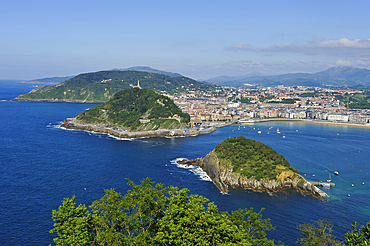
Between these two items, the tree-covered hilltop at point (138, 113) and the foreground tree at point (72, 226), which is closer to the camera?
the foreground tree at point (72, 226)

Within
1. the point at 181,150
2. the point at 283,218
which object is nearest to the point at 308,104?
the point at 181,150

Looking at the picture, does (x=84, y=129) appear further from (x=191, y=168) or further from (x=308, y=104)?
(x=308, y=104)

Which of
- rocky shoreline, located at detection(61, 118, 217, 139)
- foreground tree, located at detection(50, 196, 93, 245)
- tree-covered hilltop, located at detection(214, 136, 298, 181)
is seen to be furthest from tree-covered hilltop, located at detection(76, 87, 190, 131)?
foreground tree, located at detection(50, 196, 93, 245)

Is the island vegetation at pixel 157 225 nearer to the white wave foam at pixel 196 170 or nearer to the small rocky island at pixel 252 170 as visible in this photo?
the small rocky island at pixel 252 170

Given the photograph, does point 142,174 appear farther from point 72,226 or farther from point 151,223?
point 72,226

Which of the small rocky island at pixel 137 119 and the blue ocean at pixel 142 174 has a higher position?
the small rocky island at pixel 137 119

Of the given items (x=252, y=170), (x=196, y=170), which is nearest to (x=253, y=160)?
(x=252, y=170)

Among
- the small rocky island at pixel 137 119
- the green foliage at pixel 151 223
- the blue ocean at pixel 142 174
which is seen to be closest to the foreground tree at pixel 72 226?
the green foliage at pixel 151 223
